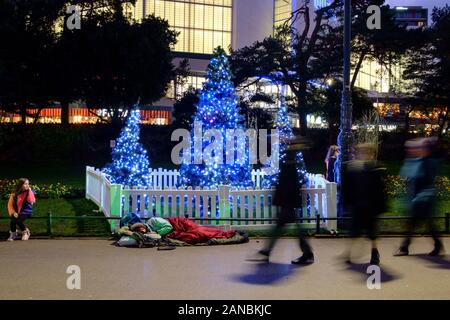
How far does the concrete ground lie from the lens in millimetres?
7340

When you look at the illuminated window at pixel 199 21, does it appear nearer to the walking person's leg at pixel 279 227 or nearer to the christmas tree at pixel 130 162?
the christmas tree at pixel 130 162

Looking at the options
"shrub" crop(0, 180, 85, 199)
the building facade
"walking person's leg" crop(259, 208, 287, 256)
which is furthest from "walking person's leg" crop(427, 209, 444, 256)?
the building facade

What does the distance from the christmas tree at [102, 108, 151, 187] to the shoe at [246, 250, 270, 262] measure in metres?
8.23

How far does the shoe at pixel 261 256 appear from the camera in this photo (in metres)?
9.27

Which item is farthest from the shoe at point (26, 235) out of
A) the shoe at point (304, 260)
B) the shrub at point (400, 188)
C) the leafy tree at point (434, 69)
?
the leafy tree at point (434, 69)

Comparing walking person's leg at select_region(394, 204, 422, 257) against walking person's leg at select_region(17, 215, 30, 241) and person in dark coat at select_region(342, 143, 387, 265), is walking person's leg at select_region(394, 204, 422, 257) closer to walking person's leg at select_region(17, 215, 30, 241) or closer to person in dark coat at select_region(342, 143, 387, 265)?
person in dark coat at select_region(342, 143, 387, 265)

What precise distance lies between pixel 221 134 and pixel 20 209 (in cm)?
599

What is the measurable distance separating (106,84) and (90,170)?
27671mm

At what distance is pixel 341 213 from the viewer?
43.9 ft

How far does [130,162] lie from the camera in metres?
17.6

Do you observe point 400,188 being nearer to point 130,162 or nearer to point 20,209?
point 130,162

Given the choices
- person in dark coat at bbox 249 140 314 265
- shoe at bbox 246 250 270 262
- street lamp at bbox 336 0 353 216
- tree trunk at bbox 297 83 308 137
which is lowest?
shoe at bbox 246 250 270 262

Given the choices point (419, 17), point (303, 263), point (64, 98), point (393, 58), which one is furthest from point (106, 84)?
point (419, 17)

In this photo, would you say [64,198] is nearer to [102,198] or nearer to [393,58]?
[102,198]
